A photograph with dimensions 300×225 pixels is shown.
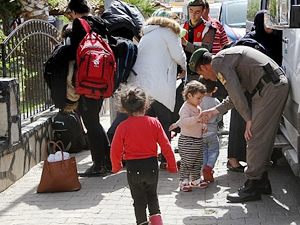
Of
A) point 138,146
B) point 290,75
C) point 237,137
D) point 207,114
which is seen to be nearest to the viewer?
point 138,146

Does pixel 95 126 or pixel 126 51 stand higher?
pixel 126 51

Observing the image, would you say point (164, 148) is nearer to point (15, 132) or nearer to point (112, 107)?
point (15, 132)

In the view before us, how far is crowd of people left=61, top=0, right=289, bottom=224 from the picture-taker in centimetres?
473

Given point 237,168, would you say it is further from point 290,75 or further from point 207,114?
point 290,75

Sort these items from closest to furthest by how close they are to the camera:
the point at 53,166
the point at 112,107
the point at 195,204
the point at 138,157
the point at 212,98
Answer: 1. the point at 138,157
2. the point at 195,204
3. the point at 53,166
4. the point at 212,98
5. the point at 112,107

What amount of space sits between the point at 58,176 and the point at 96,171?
77 centimetres

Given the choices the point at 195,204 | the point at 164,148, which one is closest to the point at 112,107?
the point at 195,204

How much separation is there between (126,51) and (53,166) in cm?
152

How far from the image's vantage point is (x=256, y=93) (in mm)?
5418

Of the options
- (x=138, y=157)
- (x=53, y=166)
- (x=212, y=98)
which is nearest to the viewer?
(x=138, y=157)

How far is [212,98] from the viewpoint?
6.57 m

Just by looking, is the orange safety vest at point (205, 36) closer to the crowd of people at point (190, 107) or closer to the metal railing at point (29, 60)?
the crowd of people at point (190, 107)

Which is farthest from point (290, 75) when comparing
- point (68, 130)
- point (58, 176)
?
point (68, 130)

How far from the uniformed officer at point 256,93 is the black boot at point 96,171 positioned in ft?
6.35
